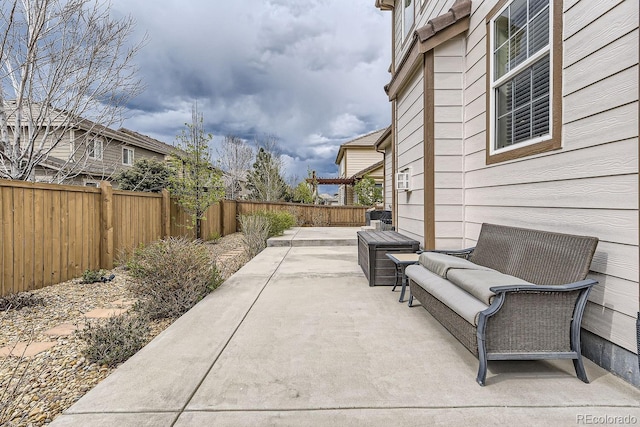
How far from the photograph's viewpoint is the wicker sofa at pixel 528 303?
1.95 metres

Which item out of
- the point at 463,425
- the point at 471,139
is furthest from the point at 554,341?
the point at 471,139

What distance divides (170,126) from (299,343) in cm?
901

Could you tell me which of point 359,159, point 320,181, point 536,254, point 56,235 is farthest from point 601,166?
point 359,159

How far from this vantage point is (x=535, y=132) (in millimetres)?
2916

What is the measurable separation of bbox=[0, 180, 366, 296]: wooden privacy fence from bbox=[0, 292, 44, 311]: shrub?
0.62ft

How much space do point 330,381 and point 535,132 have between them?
277 cm

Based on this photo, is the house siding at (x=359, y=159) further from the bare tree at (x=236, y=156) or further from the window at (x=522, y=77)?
the window at (x=522, y=77)

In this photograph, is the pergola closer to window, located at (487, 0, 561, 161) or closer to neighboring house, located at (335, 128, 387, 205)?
neighboring house, located at (335, 128, 387, 205)

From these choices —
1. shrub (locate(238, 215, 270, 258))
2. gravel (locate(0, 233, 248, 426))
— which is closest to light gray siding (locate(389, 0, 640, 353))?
gravel (locate(0, 233, 248, 426))

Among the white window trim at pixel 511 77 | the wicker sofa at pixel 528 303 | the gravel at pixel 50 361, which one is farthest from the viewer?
the white window trim at pixel 511 77

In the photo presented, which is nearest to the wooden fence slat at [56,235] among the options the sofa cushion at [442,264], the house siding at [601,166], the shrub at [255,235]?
the shrub at [255,235]

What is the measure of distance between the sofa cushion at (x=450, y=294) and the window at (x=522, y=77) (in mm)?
1416

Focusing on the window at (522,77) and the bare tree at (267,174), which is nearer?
the window at (522,77)

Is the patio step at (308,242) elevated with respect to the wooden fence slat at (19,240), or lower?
lower
